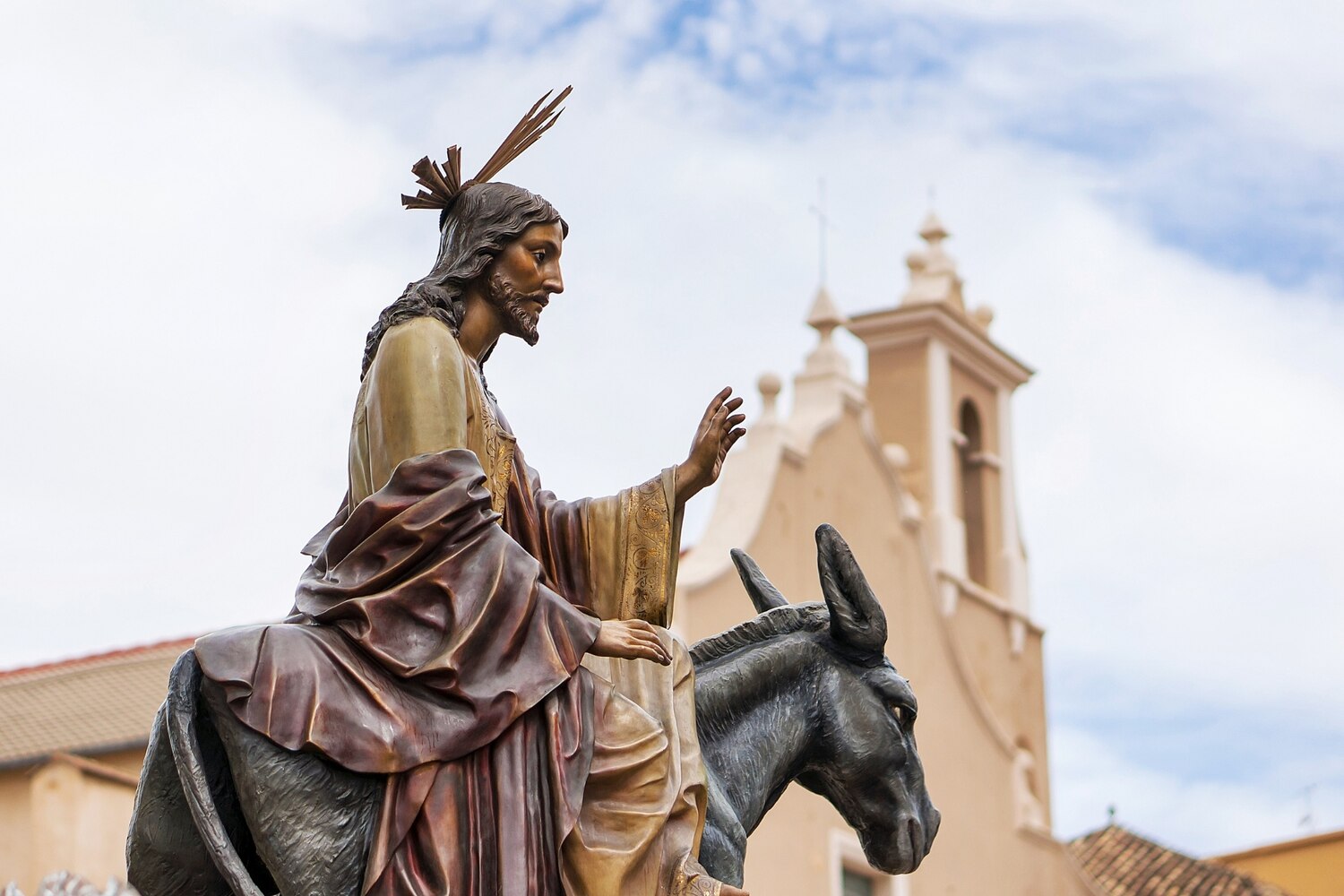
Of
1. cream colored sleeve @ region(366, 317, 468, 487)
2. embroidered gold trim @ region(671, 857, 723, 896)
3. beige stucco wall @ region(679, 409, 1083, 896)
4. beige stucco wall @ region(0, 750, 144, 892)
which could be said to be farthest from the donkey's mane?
beige stucco wall @ region(679, 409, 1083, 896)

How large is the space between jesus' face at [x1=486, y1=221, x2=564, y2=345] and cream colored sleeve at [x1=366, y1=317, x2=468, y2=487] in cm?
24

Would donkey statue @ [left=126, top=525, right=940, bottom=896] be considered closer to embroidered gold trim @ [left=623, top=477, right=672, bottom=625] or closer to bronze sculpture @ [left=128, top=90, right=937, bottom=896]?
bronze sculpture @ [left=128, top=90, right=937, bottom=896]

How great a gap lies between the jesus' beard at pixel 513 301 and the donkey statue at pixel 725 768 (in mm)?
804

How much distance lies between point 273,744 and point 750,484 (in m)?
19.8

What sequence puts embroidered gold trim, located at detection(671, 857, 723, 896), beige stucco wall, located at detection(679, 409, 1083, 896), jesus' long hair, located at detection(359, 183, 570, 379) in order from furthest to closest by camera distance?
beige stucco wall, located at detection(679, 409, 1083, 896) → jesus' long hair, located at detection(359, 183, 570, 379) → embroidered gold trim, located at detection(671, 857, 723, 896)

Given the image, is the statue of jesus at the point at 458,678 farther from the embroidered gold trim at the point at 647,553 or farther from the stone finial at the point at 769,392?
the stone finial at the point at 769,392

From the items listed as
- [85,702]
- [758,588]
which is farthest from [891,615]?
[758,588]

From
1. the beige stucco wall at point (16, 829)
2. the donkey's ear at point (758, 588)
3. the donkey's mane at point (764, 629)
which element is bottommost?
the donkey's mane at point (764, 629)

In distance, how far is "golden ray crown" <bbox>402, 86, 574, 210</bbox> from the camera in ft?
19.4

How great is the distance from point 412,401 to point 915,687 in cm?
2130

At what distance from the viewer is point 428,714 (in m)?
5.36

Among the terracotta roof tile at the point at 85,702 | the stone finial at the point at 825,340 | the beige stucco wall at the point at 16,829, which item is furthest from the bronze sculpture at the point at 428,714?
the stone finial at the point at 825,340

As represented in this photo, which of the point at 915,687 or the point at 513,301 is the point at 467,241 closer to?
the point at 513,301

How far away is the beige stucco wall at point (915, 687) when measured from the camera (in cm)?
2442
